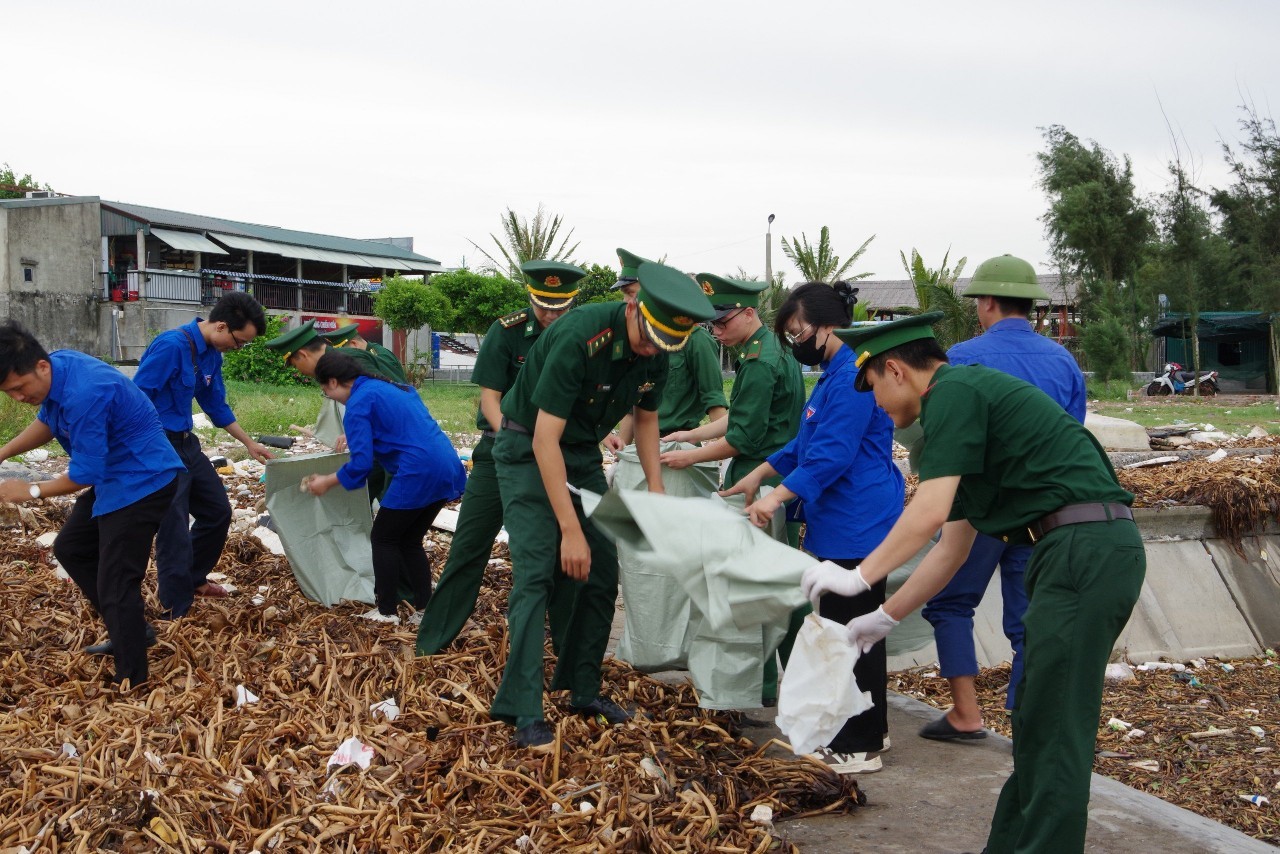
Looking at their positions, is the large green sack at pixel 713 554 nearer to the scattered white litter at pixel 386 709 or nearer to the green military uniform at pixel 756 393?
the scattered white litter at pixel 386 709

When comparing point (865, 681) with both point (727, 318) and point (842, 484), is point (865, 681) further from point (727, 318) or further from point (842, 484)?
point (727, 318)

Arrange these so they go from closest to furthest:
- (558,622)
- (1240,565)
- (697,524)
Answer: (697,524), (558,622), (1240,565)

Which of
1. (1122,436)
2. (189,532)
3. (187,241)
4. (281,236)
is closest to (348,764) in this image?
(189,532)

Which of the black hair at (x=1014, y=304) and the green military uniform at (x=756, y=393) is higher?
the black hair at (x=1014, y=304)

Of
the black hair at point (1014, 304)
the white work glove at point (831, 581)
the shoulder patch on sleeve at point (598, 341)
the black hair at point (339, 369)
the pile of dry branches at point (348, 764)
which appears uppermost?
the black hair at point (1014, 304)

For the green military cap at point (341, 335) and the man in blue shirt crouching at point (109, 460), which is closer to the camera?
the man in blue shirt crouching at point (109, 460)

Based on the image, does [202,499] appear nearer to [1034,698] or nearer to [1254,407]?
[1034,698]

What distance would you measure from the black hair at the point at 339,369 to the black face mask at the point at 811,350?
2.20m

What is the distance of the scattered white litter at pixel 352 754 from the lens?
3531 millimetres

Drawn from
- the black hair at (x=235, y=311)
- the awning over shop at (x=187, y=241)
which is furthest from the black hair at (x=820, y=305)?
the awning over shop at (x=187, y=241)

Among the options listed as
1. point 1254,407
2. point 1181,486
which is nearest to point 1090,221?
point 1254,407

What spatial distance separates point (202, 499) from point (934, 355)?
431 centimetres

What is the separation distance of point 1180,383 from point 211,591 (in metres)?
26.9

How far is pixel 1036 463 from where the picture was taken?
2.82 metres
